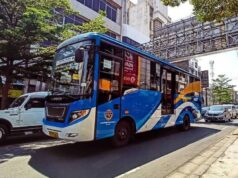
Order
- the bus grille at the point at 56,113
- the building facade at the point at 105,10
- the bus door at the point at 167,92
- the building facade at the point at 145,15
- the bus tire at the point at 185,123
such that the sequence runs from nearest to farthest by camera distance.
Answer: the bus grille at the point at 56,113, the bus door at the point at 167,92, the bus tire at the point at 185,123, the building facade at the point at 105,10, the building facade at the point at 145,15

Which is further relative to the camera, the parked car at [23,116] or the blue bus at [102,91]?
the parked car at [23,116]

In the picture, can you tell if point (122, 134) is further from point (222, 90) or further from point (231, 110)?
point (222, 90)

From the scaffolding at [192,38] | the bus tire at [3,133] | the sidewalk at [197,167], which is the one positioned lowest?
the sidewalk at [197,167]

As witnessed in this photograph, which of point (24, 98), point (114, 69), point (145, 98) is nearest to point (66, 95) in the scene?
point (114, 69)

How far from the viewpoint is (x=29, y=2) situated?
486 inches

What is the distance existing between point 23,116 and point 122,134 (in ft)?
14.7

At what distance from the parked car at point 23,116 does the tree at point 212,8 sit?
6.82 meters

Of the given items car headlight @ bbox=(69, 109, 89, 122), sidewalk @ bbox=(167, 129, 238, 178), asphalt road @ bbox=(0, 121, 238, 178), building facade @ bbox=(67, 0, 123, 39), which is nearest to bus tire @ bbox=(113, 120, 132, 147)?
asphalt road @ bbox=(0, 121, 238, 178)

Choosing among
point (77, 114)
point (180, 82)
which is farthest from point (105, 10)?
point (77, 114)

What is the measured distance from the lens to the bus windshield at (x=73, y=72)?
6766mm

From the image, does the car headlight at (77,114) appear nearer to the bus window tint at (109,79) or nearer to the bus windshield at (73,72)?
the bus windshield at (73,72)

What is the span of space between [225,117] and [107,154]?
1661 cm

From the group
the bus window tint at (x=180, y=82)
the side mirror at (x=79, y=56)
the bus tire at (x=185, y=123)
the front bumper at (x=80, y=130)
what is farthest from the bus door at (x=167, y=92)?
the side mirror at (x=79, y=56)

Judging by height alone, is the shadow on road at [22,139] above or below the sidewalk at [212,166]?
below
